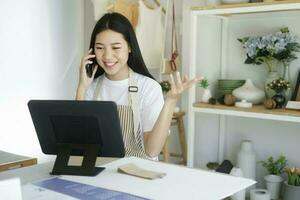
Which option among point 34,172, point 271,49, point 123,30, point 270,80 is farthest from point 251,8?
point 34,172

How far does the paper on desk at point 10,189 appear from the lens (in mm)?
701

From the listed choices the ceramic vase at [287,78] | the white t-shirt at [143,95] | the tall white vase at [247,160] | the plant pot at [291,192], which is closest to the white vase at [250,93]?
the ceramic vase at [287,78]

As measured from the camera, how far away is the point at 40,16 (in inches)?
123

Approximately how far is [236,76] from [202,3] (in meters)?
0.59

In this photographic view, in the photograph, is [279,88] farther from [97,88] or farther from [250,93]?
[97,88]

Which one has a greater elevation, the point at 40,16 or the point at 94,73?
the point at 40,16

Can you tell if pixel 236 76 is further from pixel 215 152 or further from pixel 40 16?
pixel 40 16

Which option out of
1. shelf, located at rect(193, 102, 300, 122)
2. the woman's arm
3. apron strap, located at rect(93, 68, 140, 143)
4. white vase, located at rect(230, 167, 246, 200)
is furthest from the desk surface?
white vase, located at rect(230, 167, 246, 200)

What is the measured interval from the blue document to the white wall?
6.74 feet

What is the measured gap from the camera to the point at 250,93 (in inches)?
98.3

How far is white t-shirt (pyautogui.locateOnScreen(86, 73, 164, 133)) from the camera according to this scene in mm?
1708

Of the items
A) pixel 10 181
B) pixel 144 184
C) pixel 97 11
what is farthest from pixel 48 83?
pixel 10 181

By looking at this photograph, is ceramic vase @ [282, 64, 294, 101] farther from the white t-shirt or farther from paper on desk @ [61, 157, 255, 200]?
paper on desk @ [61, 157, 255, 200]

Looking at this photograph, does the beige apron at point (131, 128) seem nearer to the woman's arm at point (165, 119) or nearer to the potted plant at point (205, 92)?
the woman's arm at point (165, 119)
